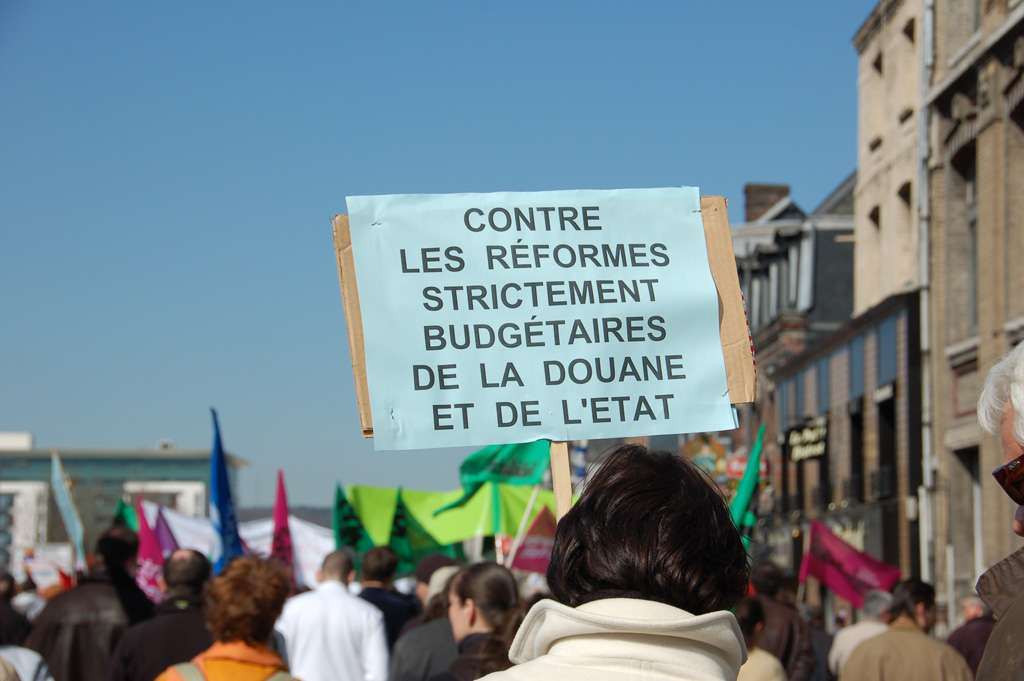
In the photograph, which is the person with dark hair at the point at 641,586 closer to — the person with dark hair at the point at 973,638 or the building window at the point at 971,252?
the person with dark hair at the point at 973,638

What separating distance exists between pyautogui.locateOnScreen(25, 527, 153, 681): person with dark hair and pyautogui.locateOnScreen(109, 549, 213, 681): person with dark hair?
84 cm

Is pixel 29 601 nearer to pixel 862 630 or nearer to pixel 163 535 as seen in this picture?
pixel 163 535

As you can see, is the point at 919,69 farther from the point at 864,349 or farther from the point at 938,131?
the point at 864,349

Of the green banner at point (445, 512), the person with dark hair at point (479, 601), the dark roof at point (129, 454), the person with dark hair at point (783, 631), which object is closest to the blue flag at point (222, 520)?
the person with dark hair at point (479, 601)

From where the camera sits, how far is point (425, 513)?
14.5 m

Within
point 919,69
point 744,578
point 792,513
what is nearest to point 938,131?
point 919,69

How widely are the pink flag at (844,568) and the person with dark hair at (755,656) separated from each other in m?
5.52

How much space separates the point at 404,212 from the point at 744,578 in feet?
6.03

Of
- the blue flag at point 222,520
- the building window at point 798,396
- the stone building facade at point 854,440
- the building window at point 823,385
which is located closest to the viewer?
the blue flag at point 222,520

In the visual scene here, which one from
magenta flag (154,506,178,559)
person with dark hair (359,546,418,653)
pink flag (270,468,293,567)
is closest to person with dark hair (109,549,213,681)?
person with dark hair (359,546,418,653)

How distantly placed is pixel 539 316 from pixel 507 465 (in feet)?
33.0

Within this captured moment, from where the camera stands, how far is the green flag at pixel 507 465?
13281 mm

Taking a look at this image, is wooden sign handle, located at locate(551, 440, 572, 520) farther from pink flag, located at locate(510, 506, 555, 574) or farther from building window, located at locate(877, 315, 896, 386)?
building window, located at locate(877, 315, 896, 386)

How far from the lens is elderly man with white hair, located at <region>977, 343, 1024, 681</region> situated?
2.60 m
